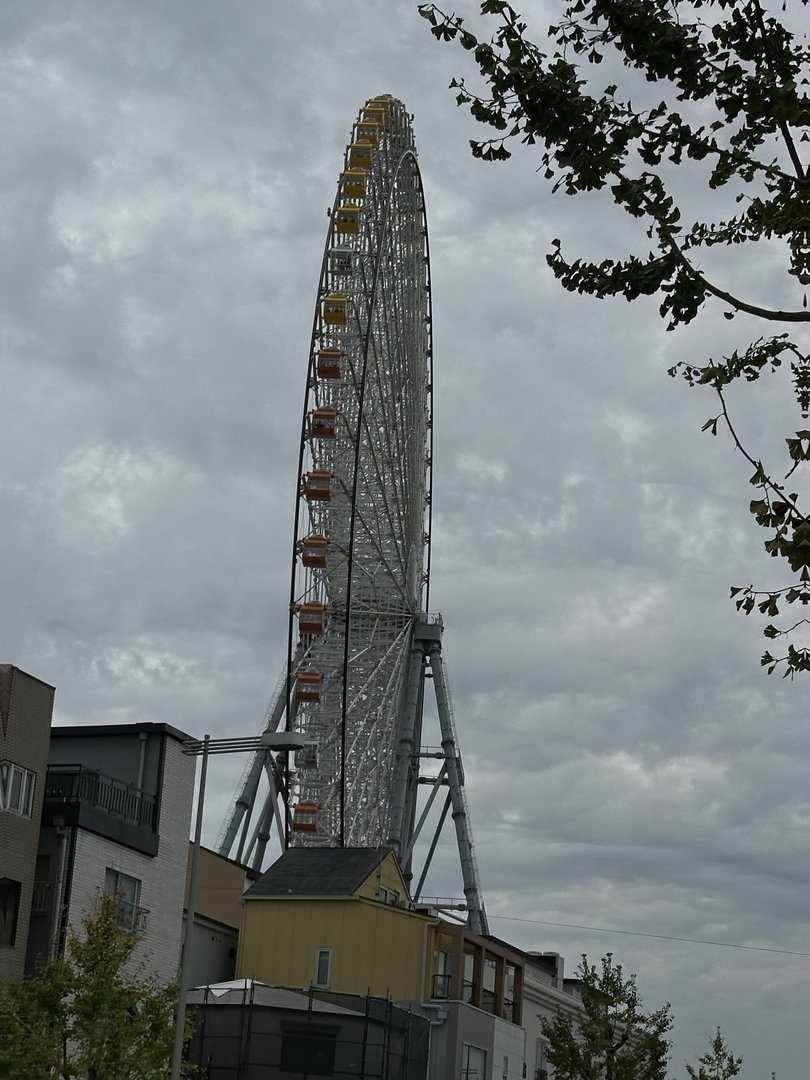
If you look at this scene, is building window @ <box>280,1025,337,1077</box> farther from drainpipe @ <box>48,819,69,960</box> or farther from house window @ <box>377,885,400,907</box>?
drainpipe @ <box>48,819,69,960</box>

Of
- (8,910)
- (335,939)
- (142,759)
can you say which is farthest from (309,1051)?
(8,910)

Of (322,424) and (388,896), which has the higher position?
(322,424)

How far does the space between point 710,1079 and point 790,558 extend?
186 feet

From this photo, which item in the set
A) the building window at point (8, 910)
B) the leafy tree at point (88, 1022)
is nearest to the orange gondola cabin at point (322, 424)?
the building window at point (8, 910)

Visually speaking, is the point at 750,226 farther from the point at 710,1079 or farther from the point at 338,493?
the point at 710,1079

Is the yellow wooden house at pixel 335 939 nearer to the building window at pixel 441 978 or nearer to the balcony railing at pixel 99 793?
the building window at pixel 441 978

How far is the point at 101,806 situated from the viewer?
37125 mm

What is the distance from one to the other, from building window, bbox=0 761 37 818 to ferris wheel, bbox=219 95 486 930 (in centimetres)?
1702

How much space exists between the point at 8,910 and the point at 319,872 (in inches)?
684

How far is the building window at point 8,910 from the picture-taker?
112 ft

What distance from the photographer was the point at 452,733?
71938 mm

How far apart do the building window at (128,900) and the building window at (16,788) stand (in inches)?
118

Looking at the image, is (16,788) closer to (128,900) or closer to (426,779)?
(128,900)

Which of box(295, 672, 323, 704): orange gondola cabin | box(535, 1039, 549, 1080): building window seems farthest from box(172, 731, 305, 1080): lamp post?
box(535, 1039, 549, 1080): building window
